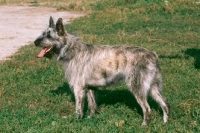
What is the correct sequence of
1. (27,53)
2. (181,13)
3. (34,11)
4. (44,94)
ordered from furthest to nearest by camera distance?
1. (34,11)
2. (181,13)
3. (27,53)
4. (44,94)

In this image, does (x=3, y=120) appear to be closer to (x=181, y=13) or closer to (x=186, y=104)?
(x=186, y=104)

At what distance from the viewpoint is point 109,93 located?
8.23 meters

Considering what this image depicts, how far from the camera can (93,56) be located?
257 inches

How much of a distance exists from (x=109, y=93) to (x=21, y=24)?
1368 centimetres

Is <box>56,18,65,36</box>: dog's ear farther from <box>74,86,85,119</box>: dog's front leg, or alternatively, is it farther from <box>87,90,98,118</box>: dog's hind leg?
<box>87,90,98,118</box>: dog's hind leg

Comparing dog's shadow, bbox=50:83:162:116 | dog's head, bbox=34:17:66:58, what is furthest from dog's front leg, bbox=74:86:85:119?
dog's head, bbox=34:17:66:58

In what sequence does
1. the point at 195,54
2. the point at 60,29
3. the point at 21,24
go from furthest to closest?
the point at 21,24 < the point at 195,54 < the point at 60,29

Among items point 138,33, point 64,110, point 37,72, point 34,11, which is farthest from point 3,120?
point 34,11

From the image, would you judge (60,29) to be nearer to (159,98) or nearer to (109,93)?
(159,98)

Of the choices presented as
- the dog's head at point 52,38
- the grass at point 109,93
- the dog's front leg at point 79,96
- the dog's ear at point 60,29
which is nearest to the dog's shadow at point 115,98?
the grass at point 109,93

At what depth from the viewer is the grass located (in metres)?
6.24

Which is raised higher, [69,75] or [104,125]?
[69,75]

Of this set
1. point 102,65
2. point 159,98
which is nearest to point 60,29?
point 102,65

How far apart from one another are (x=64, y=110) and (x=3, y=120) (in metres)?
1.34
